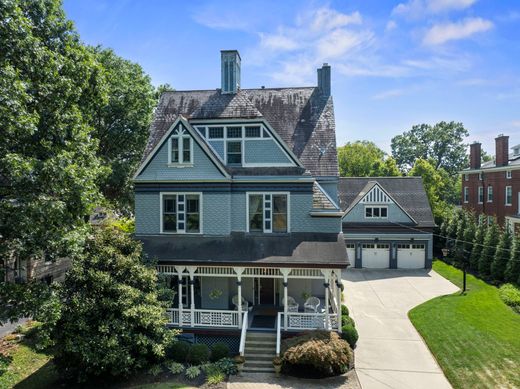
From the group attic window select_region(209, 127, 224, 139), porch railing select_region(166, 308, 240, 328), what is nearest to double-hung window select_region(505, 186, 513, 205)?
attic window select_region(209, 127, 224, 139)

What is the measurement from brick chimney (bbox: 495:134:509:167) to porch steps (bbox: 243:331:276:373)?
3460cm

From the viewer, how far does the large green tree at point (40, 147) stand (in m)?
10.2

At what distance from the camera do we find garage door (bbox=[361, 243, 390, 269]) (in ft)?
109

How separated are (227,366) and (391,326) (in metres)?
9.53

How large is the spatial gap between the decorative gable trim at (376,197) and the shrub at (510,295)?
36.7 ft

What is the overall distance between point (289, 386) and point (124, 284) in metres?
7.21

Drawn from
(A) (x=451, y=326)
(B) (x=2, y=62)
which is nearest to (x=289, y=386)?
(A) (x=451, y=326)

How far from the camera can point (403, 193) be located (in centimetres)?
3612

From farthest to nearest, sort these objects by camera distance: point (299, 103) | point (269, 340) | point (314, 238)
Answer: point (299, 103) → point (314, 238) → point (269, 340)

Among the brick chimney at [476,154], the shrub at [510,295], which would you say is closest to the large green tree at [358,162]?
the brick chimney at [476,154]

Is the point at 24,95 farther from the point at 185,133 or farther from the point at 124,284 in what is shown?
the point at 185,133

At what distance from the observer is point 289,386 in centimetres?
1373

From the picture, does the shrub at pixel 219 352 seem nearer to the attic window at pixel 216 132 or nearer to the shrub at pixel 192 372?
the shrub at pixel 192 372

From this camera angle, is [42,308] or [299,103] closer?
[42,308]
